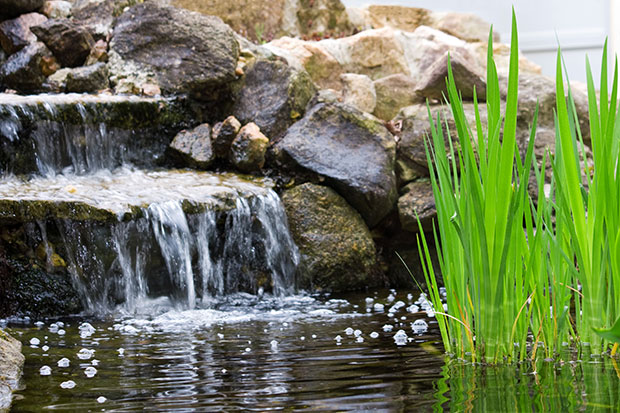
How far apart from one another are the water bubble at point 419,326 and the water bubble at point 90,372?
4.89 feet

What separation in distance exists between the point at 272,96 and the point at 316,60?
7.05ft

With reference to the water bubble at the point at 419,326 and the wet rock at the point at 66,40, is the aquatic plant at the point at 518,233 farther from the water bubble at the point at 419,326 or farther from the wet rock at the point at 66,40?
the wet rock at the point at 66,40

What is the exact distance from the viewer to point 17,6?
7504 millimetres

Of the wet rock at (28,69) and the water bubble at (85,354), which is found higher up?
the wet rock at (28,69)

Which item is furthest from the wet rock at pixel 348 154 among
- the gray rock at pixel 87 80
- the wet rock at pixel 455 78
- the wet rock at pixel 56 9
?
the wet rock at pixel 56 9

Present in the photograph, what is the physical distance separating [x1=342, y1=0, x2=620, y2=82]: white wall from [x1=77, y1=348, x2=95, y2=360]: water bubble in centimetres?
972

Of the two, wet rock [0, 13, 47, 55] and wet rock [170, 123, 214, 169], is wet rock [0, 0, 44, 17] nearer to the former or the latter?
wet rock [0, 13, 47, 55]

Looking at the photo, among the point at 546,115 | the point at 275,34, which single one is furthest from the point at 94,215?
the point at 275,34

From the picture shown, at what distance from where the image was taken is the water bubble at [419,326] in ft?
11.0

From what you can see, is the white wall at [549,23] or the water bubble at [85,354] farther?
the white wall at [549,23]

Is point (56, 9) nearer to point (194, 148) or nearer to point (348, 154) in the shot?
point (194, 148)

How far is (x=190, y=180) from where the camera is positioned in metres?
5.91

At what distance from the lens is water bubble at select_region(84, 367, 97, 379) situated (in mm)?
2574

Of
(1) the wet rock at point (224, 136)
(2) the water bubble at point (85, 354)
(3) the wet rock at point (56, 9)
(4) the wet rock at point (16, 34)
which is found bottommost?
(2) the water bubble at point (85, 354)
